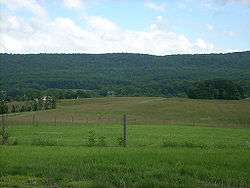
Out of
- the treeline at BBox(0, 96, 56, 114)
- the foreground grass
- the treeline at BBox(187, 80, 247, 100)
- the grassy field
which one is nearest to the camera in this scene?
the foreground grass

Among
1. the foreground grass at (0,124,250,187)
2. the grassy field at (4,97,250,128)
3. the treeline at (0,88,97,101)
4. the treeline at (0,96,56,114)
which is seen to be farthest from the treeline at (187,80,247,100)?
the foreground grass at (0,124,250,187)

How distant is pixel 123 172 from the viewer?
12430mm

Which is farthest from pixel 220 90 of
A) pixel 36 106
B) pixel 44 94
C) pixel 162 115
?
pixel 162 115

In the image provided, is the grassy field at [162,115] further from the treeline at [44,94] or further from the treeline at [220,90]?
the treeline at [44,94]

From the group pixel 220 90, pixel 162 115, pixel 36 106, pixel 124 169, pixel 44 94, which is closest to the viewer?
pixel 124 169

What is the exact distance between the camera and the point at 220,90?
123 m

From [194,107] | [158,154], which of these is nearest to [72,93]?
[194,107]

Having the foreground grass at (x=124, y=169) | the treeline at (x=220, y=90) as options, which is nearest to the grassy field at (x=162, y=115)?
the treeline at (x=220, y=90)

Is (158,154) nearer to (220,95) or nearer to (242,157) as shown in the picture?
(242,157)

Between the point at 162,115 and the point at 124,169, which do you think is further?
the point at 162,115

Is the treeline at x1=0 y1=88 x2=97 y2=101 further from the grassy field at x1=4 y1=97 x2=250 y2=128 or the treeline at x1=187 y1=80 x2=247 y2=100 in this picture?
the grassy field at x1=4 y1=97 x2=250 y2=128

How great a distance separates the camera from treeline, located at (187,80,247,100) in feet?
399

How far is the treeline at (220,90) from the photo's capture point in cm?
12156

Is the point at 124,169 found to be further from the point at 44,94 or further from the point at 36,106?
the point at 44,94
